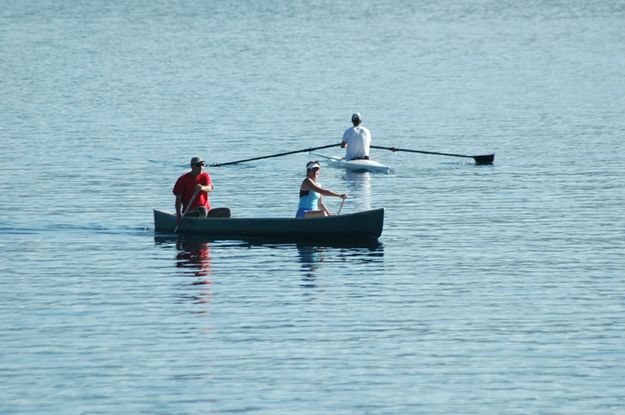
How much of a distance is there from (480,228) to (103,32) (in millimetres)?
96340

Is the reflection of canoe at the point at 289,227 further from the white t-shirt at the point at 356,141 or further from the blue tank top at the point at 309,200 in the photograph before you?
the white t-shirt at the point at 356,141

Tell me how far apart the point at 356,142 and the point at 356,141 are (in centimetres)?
3

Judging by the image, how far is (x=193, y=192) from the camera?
32.8 m

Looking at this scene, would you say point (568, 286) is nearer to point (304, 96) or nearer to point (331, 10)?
point (304, 96)

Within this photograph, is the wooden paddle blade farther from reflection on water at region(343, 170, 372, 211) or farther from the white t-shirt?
reflection on water at region(343, 170, 372, 211)

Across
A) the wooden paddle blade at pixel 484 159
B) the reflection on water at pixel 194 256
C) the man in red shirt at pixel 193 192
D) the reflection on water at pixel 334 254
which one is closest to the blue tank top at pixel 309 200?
the reflection on water at pixel 334 254

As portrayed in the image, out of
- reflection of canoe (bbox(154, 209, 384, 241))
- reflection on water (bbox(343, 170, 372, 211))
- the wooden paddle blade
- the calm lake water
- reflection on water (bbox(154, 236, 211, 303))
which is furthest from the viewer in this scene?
the wooden paddle blade

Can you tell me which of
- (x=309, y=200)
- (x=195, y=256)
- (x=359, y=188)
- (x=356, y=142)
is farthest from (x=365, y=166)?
(x=195, y=256)

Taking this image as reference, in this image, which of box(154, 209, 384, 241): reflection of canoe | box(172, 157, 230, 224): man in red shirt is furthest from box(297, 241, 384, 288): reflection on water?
box(172, 157, 230, 224): man in red shirt

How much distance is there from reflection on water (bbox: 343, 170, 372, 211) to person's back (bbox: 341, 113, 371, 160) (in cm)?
56

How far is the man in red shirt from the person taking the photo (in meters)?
32.5

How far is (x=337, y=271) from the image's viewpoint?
29359 mm

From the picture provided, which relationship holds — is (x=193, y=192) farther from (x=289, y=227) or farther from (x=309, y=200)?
(x=309, y=200)

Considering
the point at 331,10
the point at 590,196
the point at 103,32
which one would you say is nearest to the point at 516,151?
the point at 590,196
